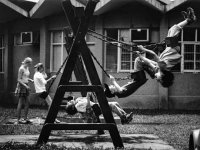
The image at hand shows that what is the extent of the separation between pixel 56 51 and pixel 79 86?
A: 1396 cm

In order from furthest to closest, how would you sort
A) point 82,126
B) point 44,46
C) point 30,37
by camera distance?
1. point 30,37
2. point 44,46
3. point 82,126

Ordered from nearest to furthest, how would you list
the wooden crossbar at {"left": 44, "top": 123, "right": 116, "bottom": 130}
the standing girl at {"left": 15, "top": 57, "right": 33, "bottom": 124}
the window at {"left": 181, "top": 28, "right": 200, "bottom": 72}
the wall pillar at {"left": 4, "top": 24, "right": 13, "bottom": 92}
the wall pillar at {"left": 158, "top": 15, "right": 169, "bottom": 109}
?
the wooden crossbar at {"left": 44, "top": 123, "right": 116, "bottom": 130}, the standing girl at {"left": 15, "top": 57, "right": 33, "bottom": 124}, the wall pillar at {"left": 158, "top": 15, "right": 169, "bottom": 109}, the window at {"left": 181, "top": 28, "right": 200, "bottom": 72}, the wall pillar at {"left": 4, "top": 24, "right": 13, "bottom": 92}

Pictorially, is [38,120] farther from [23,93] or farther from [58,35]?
[58,35]

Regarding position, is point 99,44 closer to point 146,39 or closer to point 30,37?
point 146,39

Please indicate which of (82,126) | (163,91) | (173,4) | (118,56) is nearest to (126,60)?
(118,56)

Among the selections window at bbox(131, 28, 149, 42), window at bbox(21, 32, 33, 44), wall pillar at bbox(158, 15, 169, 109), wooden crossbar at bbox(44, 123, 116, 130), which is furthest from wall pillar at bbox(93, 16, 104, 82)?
wooden crossbar at bbox(44, 123, 116, 130)

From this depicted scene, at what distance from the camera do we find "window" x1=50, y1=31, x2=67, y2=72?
21438 mm

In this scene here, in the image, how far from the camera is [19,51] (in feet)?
77.2

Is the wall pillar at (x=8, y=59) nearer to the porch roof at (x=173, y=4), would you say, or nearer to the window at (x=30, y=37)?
the window at (x=30, y=37)

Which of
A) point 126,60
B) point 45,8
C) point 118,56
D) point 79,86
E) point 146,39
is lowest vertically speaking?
point 79,86

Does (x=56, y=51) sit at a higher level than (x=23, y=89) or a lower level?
higher

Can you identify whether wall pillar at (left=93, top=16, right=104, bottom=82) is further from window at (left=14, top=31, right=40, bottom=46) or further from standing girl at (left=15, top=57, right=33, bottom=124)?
standing girl at (left=15, top=57, right=33, bottom=124)

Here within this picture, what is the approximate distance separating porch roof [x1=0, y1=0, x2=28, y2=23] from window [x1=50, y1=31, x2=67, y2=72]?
1.92 meters

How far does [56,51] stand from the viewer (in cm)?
2181
